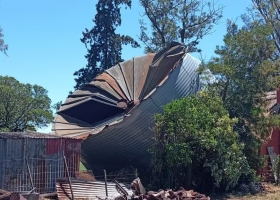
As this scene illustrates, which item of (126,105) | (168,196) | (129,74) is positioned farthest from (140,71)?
(168,196)

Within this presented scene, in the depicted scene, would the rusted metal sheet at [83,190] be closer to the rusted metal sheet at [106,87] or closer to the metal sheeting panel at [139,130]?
the metal sheeting panel at [139,130]

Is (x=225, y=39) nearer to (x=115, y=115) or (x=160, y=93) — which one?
(x=160, y=93)

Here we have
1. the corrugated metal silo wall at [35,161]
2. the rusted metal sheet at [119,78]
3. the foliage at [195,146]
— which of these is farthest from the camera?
the rusted metal sheet at [119,78]

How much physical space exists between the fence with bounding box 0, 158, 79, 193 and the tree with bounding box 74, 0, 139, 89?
21.1 metres

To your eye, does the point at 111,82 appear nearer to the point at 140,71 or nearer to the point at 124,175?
the point at 140,71

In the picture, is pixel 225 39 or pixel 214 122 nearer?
pixel 214 122

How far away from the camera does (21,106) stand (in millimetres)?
30234

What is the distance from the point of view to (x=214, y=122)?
55.2 feet

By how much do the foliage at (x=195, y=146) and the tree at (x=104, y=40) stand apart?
20.1m

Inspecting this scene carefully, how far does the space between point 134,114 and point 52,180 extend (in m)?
3.76

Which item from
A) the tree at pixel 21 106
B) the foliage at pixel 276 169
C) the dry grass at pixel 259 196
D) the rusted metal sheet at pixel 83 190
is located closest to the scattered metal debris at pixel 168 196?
the rusted metal sheet at pixel 83 190

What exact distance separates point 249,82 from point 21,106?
55.2ft

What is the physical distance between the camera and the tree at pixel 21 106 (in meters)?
29.7

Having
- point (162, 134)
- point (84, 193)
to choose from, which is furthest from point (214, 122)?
point (84, 193)
